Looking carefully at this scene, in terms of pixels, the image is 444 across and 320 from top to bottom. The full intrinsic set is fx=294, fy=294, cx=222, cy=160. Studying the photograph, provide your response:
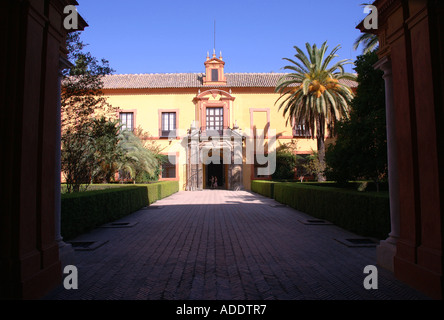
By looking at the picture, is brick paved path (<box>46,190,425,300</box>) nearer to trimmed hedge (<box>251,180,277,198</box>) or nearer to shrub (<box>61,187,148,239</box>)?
shrub (<box>61,187,148,239</box>)

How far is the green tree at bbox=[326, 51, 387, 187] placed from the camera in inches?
312

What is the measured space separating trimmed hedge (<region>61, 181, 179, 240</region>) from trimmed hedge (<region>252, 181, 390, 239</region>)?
6.39m

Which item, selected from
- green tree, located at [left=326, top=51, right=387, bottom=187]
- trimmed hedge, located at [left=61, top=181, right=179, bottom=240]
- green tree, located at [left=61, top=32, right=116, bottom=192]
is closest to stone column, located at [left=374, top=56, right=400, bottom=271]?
green tree, located at [left=326, top=51, right=387, bottom=187]

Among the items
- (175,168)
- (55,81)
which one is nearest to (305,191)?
(55,81)

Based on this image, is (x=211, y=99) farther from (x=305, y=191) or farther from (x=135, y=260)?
(x=135, y=260)

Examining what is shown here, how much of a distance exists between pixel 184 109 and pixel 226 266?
901 inches

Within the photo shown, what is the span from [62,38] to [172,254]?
12.8 ft

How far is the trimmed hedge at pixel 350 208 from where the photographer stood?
19.6 ft

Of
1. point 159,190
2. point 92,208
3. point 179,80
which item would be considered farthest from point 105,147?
point 179,80

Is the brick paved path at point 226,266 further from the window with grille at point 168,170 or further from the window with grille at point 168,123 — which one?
the window with grille at point 168,123

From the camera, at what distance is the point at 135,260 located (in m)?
4.90

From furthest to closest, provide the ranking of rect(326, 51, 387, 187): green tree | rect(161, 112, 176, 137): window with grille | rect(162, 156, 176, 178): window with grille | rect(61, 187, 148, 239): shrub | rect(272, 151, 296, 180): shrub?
1. rect(161, 112, 176, 137): window with grille
2. rect(162, 156, 176, 178): window with grille
3. rect(272, 151, 296, 180): shrub
4. rect(326, 51, 387, 187): green tree
5. rect(61, 187, 148, 239): shrub

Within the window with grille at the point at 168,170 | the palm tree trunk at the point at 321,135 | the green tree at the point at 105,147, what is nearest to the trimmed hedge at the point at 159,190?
the green tree at the point at 105,147

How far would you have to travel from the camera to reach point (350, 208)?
7191 mm
